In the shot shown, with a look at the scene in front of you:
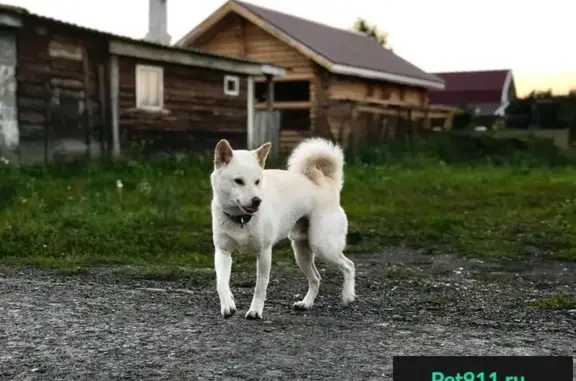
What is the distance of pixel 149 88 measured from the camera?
1800cm

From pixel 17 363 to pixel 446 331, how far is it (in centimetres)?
255

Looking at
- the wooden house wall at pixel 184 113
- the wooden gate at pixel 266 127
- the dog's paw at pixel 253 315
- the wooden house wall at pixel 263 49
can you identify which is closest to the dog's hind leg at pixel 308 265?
the dog's paw at pixel 253 315

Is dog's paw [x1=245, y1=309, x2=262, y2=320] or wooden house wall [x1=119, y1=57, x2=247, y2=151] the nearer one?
dog's paw [x1=245, y1=309, x2=262, y2=320]

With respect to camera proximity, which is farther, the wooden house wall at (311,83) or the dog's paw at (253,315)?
the wooden house wall at (311,83)

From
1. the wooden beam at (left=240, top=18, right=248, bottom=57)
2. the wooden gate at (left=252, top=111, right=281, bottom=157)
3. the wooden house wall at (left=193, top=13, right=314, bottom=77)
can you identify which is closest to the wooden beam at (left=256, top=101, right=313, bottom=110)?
the wooden house wall at (left=193, top=13, right=314, bottom=77)

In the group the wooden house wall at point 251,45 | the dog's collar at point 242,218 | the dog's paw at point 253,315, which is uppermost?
the wooden house wall at point 251,45

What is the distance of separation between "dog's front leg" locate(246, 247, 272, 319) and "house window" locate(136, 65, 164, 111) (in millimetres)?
12793

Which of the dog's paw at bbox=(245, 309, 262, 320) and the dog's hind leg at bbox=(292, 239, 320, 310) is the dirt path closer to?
the dog's paw at bbox=(245, 309, 262, 320)

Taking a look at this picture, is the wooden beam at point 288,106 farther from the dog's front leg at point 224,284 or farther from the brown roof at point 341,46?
the dog's front leg at point 224,284

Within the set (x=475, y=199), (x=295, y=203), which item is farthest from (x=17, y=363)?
(x=475, y=199)

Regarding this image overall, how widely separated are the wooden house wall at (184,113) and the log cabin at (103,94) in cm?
2

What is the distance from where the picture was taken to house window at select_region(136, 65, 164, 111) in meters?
Answer: 17.7

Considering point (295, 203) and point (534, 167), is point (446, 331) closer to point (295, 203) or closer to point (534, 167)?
point (295, 203)

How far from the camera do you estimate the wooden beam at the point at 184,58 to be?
16.7m
